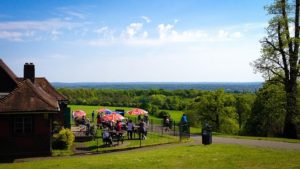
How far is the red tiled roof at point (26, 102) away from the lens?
26438mm

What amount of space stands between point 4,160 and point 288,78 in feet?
84.3

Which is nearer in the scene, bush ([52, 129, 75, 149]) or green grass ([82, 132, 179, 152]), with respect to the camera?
green grass ([82, 132, 179, 152])

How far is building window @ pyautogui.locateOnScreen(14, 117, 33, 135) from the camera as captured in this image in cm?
2666

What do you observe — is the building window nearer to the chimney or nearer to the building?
the building

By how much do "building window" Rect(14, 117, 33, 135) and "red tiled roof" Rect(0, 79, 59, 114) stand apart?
80 centimetres

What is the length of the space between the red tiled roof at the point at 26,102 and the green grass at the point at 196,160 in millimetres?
5290

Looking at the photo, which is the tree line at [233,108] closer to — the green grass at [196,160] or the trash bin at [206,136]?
the trash bin at [206,136]

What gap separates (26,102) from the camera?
2719cm

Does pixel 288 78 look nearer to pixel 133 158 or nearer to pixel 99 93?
pixel 133 158

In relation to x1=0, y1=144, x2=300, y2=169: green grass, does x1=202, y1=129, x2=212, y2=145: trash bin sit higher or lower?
higher

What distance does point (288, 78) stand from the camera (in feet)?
117

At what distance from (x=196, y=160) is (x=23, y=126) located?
1302 centimetres

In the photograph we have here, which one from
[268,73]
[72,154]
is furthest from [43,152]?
[268,73]

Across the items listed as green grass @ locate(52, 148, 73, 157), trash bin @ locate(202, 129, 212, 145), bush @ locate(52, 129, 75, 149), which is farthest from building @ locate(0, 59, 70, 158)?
trash bin @ locate(202, 129, 212, 145)
